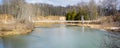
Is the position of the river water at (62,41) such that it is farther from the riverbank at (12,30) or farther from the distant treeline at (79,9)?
the distant treeline at (79,9)

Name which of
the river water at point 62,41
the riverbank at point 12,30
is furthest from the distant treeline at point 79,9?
the river water at point 62,41

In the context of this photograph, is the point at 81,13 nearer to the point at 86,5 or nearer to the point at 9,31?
the point at 86,5

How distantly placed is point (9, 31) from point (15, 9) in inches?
567

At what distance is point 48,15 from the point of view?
63.8 metres

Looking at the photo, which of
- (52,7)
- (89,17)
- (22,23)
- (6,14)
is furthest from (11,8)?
(52,7)

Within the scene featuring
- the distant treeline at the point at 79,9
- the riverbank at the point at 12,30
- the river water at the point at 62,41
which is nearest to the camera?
the river water at the point at 62,41

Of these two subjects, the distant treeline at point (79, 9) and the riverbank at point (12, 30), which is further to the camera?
the distant treeline at point (79, 9)

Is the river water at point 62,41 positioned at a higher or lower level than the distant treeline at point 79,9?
lower

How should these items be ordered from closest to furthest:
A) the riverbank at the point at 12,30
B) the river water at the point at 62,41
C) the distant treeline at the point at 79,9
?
the river water at the point at 62,41 → the riverbank at the point at 12,30 → the distant treeline at the point at 79,9

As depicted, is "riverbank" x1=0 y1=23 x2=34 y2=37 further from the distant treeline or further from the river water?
the distant treeline

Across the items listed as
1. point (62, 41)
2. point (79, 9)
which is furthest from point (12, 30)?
point (79, 9)

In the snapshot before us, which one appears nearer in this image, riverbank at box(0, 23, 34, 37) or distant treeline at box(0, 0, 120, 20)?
riverbank at box(0, 23, 34, 37)

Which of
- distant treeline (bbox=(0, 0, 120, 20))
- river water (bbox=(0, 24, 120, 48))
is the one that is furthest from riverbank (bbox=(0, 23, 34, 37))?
distant treeline (bbox=(0, 0, 120, 20))

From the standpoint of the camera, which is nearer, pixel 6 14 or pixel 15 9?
pixel 15 9
